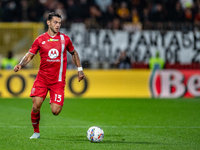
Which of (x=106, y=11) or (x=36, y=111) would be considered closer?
(x=36, y=111)

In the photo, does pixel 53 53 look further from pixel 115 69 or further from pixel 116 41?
pixel 116 41

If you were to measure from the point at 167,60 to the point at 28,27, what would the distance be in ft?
17.7

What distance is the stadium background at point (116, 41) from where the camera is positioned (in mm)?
15203

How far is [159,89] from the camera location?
49.8ft

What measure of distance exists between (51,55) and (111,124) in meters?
2.62

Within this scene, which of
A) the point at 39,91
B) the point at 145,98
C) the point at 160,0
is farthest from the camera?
the point at 160,0

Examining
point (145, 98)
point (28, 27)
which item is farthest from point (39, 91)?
point (28, 27)

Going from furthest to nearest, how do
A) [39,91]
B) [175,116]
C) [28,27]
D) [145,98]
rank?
[28,27] → [145,98] → [175,116] → [39,91]

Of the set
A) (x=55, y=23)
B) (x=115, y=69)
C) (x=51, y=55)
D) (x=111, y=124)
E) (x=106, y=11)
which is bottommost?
(x=111, y=124)

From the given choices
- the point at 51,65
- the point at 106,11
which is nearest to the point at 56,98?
the point at 51,65

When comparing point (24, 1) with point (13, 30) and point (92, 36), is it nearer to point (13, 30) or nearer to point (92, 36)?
point (13, 30)

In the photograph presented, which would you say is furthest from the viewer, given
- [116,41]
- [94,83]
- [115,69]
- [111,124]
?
[116,41]

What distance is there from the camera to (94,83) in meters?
15.3

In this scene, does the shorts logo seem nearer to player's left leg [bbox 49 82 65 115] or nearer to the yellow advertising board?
player's left leg [bbox 49 82 65 115]
